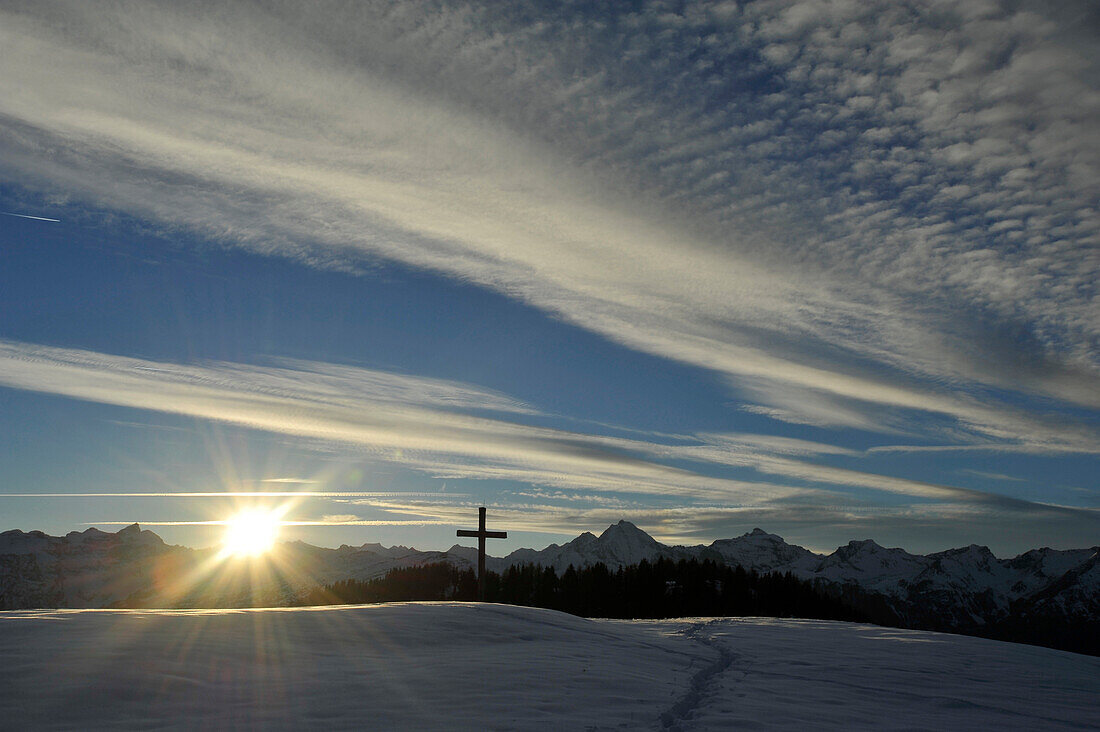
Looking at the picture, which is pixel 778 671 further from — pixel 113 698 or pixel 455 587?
pixel 455 587

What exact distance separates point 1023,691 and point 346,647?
13046 millimetres

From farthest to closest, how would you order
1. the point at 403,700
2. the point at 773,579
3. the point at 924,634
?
the point at 773,579 < the point at 924,634 < the point at 403,700

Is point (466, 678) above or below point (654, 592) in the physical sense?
above

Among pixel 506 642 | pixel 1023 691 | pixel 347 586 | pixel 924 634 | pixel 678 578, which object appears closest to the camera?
pixel 1023 691

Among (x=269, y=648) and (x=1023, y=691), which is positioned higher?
(x=269, y=648)

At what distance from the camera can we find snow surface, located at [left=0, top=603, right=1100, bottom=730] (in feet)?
31.0

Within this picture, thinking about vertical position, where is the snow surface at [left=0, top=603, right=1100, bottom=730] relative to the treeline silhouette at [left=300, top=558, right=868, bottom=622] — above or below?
above

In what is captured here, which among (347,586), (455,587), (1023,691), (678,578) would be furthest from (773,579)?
(1023,691)

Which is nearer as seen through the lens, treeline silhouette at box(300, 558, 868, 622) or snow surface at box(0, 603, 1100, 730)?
snow surface at box(0, 603, 1100, 730)

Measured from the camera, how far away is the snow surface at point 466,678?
9445mm

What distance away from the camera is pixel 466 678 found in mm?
11852

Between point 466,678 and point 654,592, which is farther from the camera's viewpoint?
point 654,592

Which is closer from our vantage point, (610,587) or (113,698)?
(113,698)

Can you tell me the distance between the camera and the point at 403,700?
10.3 meters
